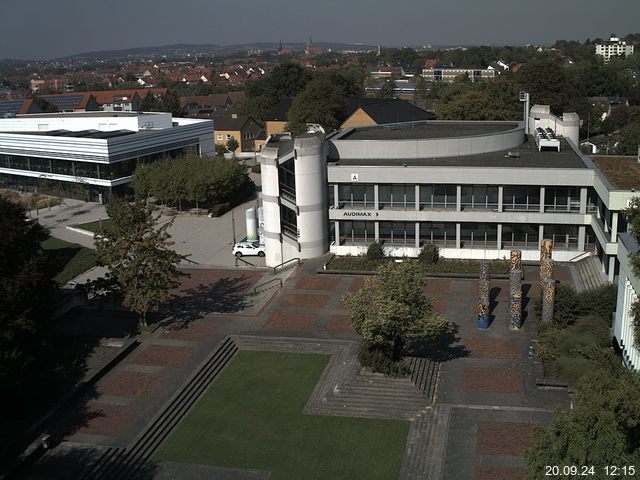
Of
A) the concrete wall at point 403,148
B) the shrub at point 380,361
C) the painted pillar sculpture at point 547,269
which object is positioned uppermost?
the concrete wall at point 403,148

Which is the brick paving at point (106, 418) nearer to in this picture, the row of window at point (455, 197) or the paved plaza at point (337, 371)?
the paved plaza at point (337, 371)

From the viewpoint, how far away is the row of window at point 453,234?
42375 mm

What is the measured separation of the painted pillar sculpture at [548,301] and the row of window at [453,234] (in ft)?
35.9

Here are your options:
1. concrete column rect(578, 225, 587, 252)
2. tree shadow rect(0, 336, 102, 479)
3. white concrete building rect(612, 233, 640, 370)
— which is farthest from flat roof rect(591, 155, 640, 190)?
tree shadow rect(0, 336, 102, 479)

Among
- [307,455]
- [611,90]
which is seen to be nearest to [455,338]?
[307,455]

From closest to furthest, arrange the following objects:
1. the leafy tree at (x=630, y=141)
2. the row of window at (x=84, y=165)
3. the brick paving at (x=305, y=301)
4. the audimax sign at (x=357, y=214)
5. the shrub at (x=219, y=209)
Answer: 1. the brick paving at (x=305, y=301)
2. the audimax sign at (x=357, y=214)
3. the shrub at (x=219, y=209)
4. the row of window at (x=84, y=165)
5. the leafy tree at (x=630, y=141)

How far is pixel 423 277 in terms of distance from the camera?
27984 mm

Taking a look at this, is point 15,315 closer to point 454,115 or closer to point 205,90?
point 454,115

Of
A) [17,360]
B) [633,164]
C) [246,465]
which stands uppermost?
[633,164]

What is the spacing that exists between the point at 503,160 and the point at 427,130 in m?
10.5

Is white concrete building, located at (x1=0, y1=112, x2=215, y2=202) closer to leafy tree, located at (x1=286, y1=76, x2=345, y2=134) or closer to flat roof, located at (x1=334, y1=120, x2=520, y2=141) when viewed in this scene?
leafy tree, located at (x1=286, y1=76, x2=345, y2=134)

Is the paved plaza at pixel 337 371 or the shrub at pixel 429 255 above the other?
the shrub at pixel 429 255

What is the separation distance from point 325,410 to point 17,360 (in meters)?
11.3

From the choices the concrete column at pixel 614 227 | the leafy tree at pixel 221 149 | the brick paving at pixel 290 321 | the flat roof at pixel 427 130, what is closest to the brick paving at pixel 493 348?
the brick paving at pixel 290 321
